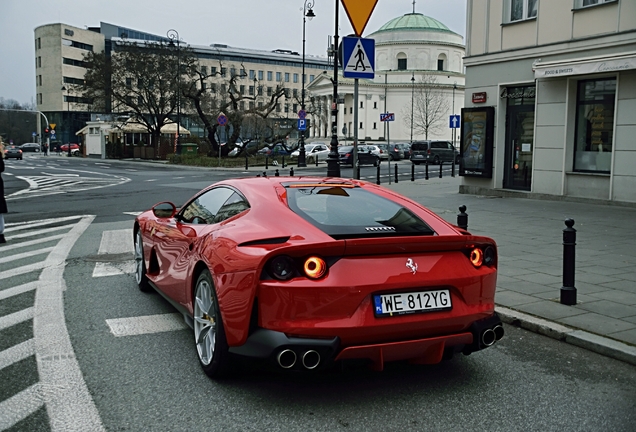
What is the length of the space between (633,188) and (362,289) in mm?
13895

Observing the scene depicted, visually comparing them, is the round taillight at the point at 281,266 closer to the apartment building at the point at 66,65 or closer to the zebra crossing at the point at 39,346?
the zebra crossing at the point at 39,346

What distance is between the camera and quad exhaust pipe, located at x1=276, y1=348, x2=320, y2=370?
12.4 ft

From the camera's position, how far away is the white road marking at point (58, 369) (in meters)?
3.80

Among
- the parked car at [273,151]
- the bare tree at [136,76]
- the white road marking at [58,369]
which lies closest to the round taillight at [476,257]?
the white road marking at [58,369]

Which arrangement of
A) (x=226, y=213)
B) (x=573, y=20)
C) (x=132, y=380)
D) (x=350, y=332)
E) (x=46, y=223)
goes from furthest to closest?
(x=573, y=20)
(x=46, y=223)
(x=226, y=213)
(x=132, y=380)
(x=350, y=332)

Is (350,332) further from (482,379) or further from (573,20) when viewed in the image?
(573,20)

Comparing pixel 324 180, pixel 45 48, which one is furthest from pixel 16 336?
pixel 45 48

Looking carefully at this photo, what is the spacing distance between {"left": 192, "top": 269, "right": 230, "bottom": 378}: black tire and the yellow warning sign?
5393 mm

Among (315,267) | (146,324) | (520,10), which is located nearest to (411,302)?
(315,267)

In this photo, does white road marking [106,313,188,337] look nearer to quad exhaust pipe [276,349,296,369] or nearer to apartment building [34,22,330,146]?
quad exhaust pipe [276,349,296,369]

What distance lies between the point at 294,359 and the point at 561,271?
217 inches

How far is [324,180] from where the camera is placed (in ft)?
18.2

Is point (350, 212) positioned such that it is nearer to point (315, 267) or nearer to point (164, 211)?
point (315, 267)

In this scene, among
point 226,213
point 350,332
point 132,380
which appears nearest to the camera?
point 350,332
